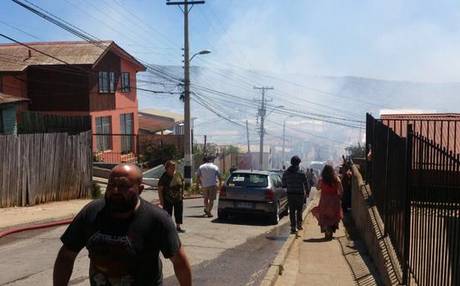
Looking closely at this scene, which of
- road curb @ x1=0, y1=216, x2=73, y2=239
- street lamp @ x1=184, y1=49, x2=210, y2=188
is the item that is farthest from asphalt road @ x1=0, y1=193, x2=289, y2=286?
street lamp @ x1=184, y1=49, x2=210, y2=188

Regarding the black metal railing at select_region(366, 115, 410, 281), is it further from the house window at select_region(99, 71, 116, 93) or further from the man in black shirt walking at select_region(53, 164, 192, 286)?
the house window at select_region(99, 71, 116, 93)

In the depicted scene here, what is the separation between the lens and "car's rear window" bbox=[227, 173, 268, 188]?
1587cm

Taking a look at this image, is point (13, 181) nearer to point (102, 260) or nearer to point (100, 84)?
point (102, 260)

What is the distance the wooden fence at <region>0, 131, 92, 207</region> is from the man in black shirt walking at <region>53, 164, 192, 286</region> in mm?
12059

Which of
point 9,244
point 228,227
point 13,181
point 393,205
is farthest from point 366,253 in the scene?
point 13,181

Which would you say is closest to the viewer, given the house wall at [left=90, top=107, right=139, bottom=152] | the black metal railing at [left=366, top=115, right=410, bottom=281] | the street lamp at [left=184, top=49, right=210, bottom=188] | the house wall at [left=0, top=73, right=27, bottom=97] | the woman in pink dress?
the black metal railing at [left=366, top=115, right=410, bottom=281]

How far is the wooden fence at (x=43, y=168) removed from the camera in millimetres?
15211

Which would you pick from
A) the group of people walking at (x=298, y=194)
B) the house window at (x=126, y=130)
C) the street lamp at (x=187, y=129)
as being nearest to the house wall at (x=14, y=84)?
the house window at (x=126, y=130)

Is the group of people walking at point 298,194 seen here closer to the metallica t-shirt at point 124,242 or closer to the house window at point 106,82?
the metallica t-shirt at point 124,242

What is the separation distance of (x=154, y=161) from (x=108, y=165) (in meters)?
3.89

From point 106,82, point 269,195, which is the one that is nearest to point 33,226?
point 269,195

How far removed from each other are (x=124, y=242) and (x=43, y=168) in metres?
13.8

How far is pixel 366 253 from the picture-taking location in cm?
1030

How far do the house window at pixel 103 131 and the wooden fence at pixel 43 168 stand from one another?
15.0 meters
